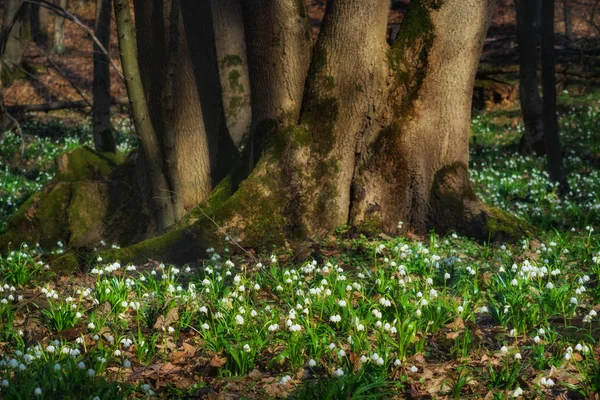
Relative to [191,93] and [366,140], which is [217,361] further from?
[191,93]

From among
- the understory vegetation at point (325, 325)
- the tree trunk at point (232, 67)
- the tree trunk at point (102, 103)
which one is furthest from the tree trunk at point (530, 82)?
the tree trunk at point (102, 103)

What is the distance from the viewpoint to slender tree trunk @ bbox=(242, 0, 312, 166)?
7.02m

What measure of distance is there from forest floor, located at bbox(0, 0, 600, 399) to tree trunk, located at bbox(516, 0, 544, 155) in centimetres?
637

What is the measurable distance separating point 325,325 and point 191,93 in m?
4.18

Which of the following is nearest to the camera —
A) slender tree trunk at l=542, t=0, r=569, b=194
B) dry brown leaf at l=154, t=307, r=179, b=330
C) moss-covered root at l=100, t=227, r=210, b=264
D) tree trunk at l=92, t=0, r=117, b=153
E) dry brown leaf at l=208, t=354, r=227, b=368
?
dry brown leaf at l=208, t=354, r=227, b=368

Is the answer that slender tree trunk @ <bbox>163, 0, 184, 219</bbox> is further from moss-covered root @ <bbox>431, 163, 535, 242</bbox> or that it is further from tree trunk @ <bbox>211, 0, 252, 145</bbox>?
moss-covered root @ <bbox>431, 163, 535, 242</bbox>

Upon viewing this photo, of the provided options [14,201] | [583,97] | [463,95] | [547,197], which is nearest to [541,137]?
[547,197]

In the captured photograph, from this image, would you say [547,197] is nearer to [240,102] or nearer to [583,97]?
[240,102]

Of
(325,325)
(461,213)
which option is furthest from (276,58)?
(325,325)

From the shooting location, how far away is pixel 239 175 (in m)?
7.65

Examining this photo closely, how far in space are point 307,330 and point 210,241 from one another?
2479 mm

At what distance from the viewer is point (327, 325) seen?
4.94m

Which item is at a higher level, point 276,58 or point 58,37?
point 58,37

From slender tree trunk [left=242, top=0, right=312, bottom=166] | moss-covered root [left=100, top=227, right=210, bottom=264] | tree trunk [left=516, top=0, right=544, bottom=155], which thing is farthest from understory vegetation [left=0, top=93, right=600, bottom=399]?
tree trunk [left=516, top=0, right=544, bottom=155]
